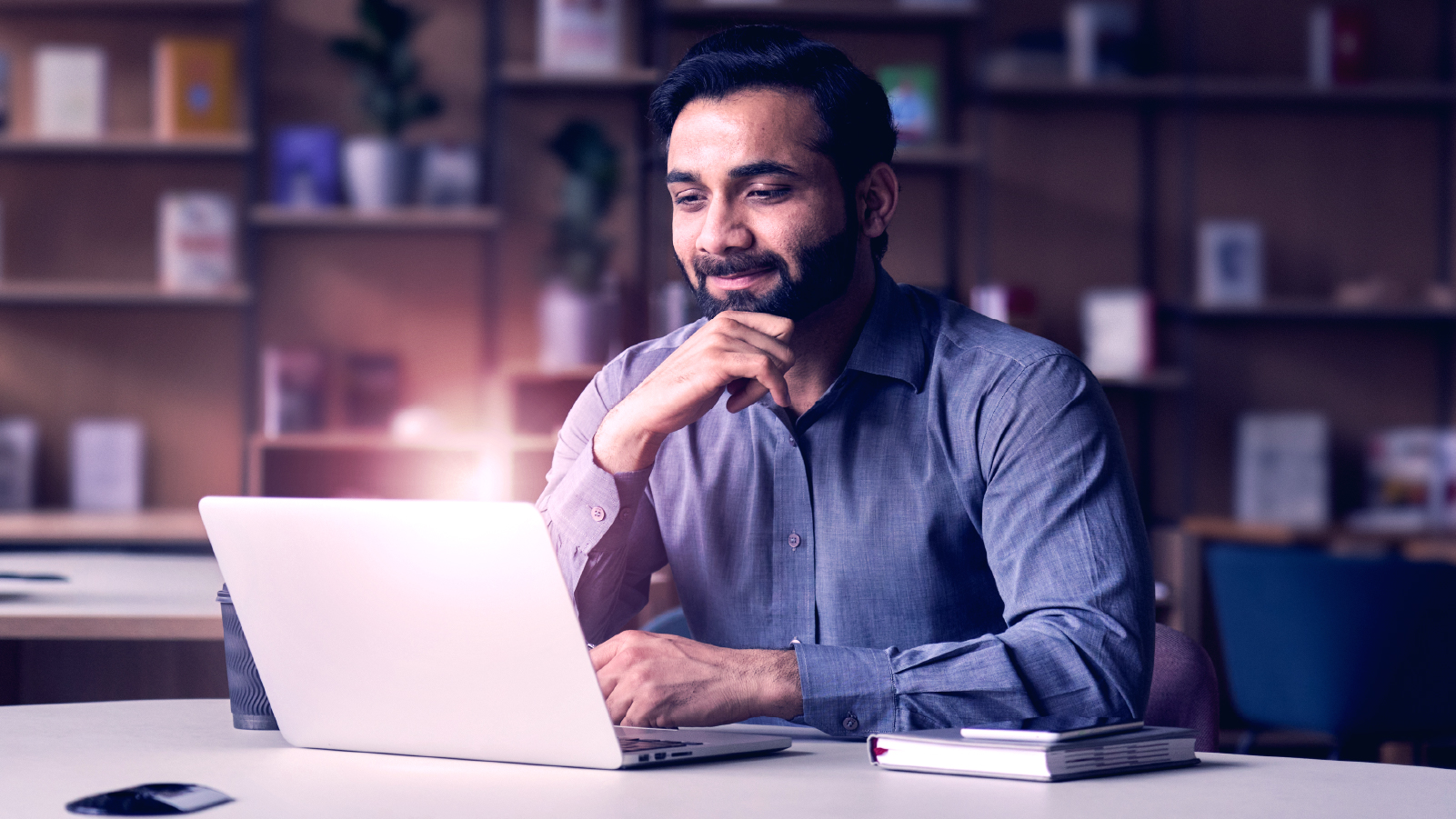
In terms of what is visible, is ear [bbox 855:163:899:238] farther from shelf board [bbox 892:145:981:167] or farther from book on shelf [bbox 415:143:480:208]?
book on shelf [bbox 415:143:480:208]

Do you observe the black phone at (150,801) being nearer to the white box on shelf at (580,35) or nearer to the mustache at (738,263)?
the mustache at (738,263)

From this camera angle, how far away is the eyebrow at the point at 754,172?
1530 mm

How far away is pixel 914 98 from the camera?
14.3 feet

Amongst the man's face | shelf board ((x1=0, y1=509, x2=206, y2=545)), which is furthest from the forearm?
shelf board ((x1=0, y1=509, x2=206, y2=545))

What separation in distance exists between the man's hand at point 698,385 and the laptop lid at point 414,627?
45 centimetres

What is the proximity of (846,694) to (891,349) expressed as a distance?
458 millimetres

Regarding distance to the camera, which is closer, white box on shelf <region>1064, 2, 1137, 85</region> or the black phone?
the black phone

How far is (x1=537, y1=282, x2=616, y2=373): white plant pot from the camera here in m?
4.06

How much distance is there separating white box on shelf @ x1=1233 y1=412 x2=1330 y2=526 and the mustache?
11.1ft

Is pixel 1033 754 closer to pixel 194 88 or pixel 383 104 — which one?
pixel 383 104

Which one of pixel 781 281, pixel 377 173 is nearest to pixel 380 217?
pixel 377 173

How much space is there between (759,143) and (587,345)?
8.46 feet

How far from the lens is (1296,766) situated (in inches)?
42.6

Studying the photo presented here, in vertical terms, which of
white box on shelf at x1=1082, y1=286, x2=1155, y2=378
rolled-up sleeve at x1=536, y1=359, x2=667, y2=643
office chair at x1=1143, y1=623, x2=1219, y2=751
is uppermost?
white box on shelf at x1=1082, y1=286, x2=1155, y2=378
